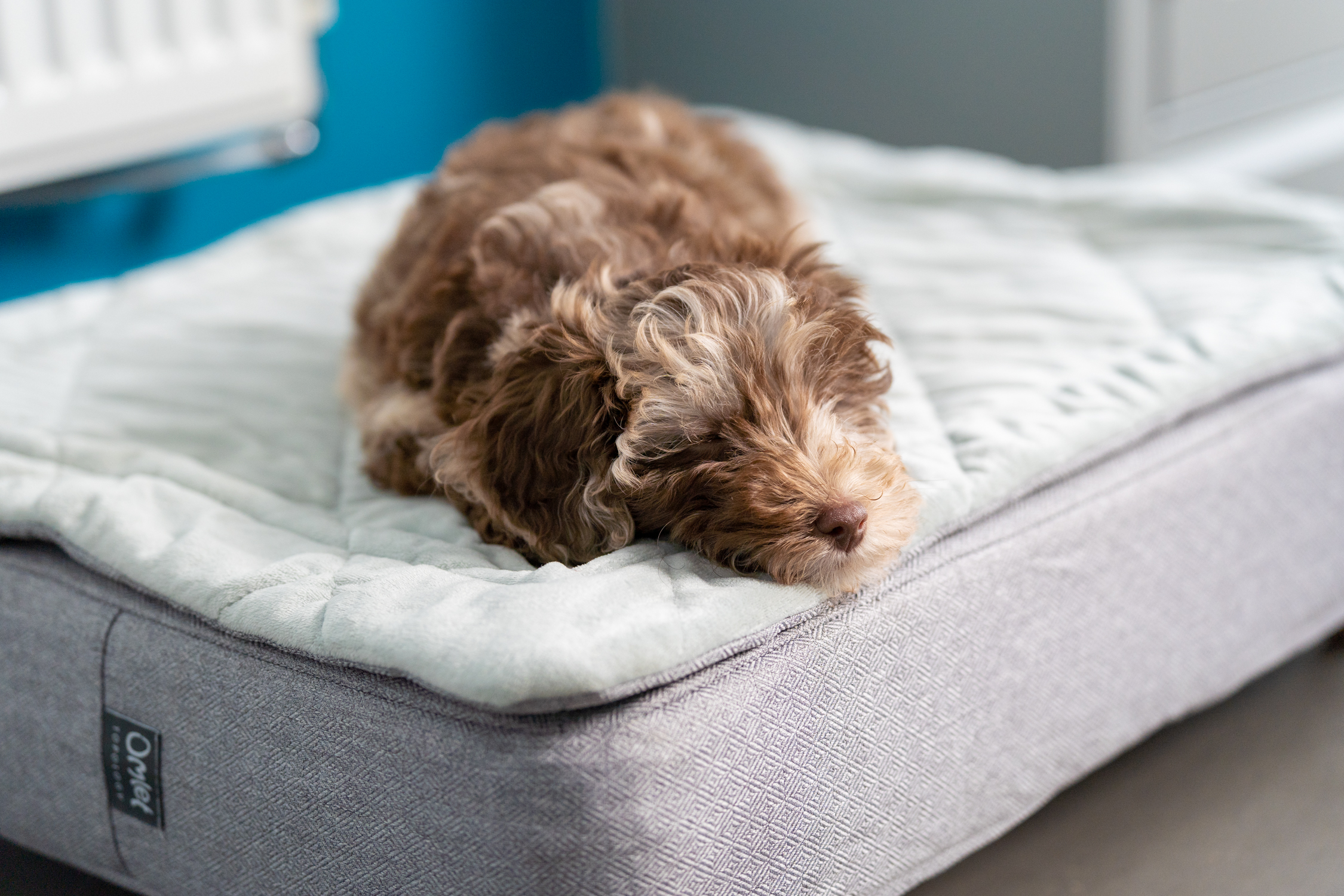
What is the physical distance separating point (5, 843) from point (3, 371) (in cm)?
104

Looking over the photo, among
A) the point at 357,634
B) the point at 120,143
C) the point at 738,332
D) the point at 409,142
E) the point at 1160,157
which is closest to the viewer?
the point at 357,634

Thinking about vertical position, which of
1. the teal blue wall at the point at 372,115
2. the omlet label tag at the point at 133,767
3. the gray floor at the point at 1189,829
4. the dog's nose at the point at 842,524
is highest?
the teal blue wall at the point at 372,115

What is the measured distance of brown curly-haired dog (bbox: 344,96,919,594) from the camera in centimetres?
179

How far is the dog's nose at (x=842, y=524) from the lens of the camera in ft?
5.67

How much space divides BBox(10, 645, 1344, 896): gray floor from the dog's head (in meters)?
0.66

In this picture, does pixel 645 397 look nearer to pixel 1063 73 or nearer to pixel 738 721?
pixel 738 721

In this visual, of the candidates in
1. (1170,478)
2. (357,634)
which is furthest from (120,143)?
(1170,478)

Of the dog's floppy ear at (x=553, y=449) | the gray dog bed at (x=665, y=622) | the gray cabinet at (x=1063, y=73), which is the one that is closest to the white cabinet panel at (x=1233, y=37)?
the gray cabinet at (x=1063, y=73)

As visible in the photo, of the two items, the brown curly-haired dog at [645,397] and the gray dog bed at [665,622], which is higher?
the brown curly-haired dog at [645,397]

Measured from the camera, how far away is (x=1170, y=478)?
2.18 meters

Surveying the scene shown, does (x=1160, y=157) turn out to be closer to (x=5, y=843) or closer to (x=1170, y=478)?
(x=1170, y=478)

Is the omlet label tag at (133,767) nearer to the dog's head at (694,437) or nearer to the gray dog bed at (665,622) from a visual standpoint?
the gray dog bed at (665,622)

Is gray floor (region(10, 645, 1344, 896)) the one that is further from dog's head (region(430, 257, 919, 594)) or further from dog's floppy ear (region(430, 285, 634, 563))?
dog's floppy ear (region(430, 285, 634, 563))

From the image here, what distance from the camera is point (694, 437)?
184 centimetres
